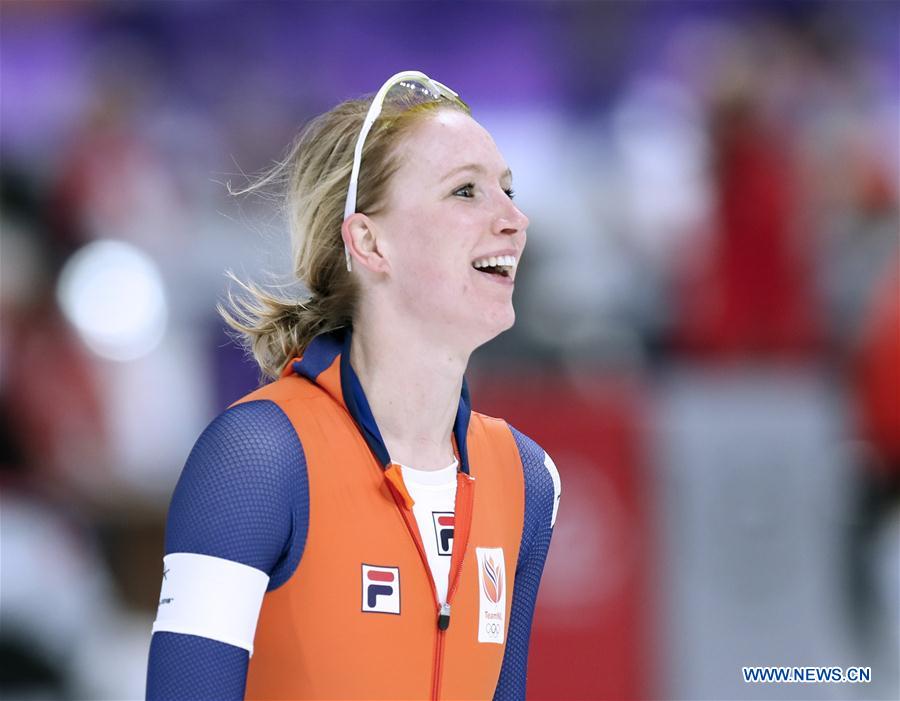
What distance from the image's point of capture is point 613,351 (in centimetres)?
659

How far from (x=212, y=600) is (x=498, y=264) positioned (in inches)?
32.5

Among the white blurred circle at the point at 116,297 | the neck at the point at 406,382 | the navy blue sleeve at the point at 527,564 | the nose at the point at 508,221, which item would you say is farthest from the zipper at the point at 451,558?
the white blurred circle at the point at 116,297

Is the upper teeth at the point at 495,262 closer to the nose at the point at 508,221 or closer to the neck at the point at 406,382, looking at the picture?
the nose at the point at 508,221

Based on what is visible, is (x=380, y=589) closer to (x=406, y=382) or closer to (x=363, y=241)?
(x=406, y=382)

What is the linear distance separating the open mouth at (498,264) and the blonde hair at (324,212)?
22cm

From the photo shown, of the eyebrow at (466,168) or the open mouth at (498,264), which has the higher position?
the eyebrow at (466,168)

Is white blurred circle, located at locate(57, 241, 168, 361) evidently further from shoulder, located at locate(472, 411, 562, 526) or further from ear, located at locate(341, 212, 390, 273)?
ear, located at locate(341, 212, 390, 273)

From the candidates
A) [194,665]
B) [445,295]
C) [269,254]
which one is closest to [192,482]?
[194,665]

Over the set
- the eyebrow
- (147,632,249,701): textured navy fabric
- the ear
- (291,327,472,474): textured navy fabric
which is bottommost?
(147,632,249,701): textured navy fabric

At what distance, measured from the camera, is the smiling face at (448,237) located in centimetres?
248


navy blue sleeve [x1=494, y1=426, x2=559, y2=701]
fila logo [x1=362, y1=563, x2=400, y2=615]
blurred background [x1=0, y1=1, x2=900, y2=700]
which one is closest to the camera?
fila logo [x1=362, y1=563, x2=400, y2=615]

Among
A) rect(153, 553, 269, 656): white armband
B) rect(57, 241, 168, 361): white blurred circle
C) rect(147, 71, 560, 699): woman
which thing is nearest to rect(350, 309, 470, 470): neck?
rect(147, 71, 560, 699): woman

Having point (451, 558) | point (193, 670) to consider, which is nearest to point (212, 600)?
point (193, 670)

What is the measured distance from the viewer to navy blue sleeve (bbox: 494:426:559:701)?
2660 mm
